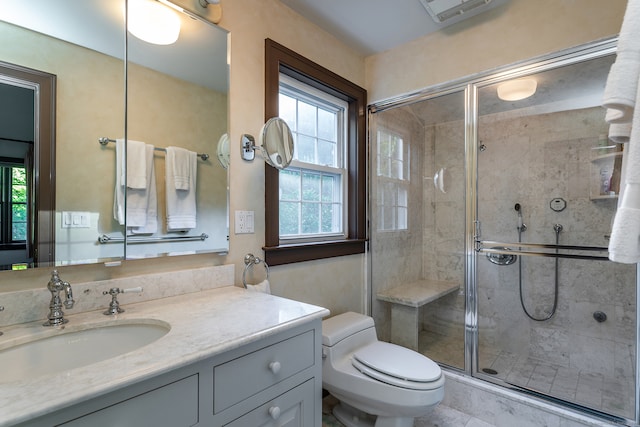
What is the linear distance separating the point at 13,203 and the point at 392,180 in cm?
222

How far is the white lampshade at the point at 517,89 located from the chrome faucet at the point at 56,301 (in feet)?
7.82

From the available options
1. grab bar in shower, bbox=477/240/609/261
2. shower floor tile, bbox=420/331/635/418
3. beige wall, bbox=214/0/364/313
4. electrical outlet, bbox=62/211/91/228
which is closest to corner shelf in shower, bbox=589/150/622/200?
grab bar in shower, bbox=477/240/609/261

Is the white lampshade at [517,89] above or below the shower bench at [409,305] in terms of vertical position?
above

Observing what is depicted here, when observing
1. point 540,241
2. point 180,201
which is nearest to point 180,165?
point 180,201

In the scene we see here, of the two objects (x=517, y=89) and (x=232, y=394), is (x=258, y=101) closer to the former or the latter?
(x=232, y=394)

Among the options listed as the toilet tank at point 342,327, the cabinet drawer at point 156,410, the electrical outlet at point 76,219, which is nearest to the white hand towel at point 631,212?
the cabinet drawer at point 156,410

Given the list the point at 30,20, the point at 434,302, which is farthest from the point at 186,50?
the point at 434,302

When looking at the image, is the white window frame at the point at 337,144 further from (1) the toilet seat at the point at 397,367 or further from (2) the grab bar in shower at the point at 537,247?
(2) the grab bar in shower at the point at 537,247

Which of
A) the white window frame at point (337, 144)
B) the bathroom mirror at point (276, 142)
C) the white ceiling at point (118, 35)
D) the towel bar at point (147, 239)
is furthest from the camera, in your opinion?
the white window frame at point (337, 144)

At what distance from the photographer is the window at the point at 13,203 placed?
0.93m

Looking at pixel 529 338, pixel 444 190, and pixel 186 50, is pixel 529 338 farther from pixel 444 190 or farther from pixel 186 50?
pixel 186 50

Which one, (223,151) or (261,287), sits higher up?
(223,151)

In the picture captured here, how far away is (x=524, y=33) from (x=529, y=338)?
78.6 inches

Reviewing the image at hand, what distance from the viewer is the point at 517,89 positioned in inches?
75.5
